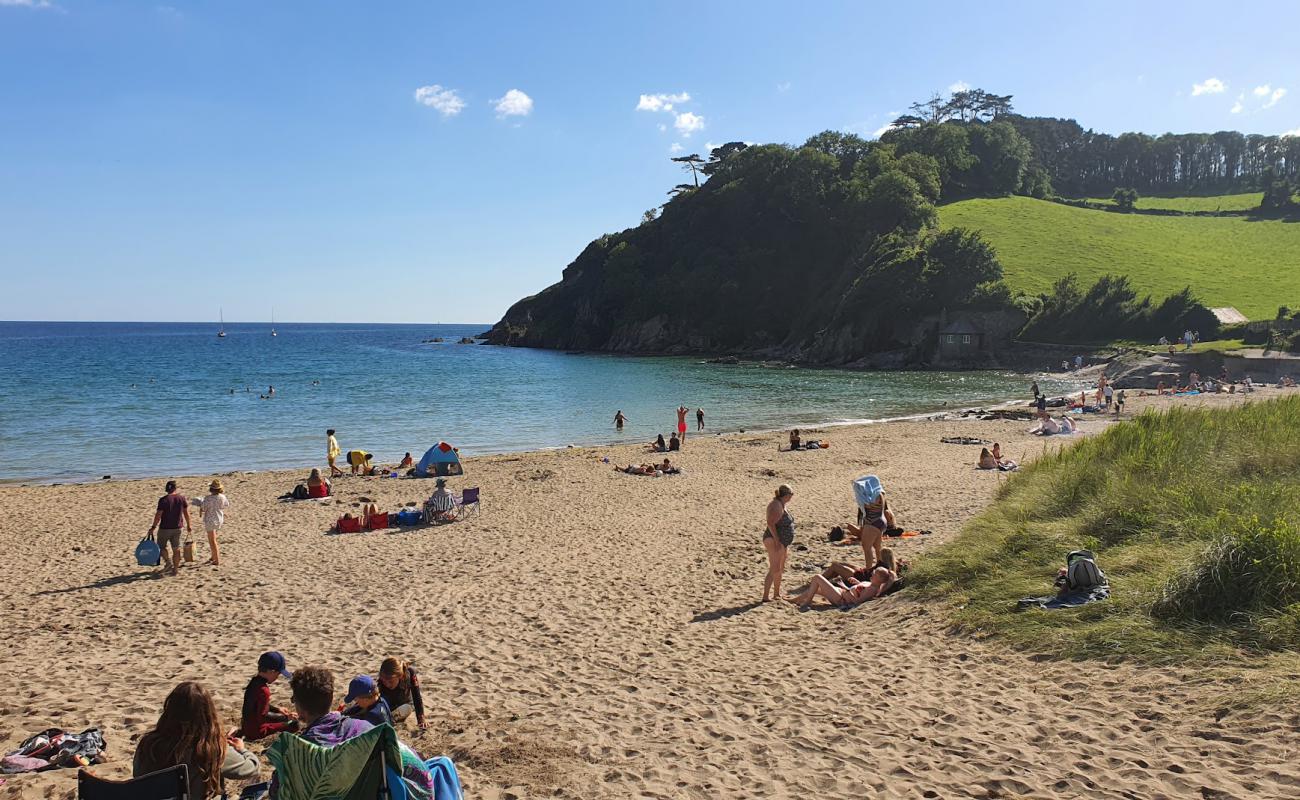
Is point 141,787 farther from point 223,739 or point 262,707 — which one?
point 262,707

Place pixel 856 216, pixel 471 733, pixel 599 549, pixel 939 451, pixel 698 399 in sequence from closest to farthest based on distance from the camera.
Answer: pixel 471 733 → pixel 599 549 → pixel 939 451 → pixel 698 399 → pixel 856 216

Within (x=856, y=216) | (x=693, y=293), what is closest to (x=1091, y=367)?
(x=856, y=216)

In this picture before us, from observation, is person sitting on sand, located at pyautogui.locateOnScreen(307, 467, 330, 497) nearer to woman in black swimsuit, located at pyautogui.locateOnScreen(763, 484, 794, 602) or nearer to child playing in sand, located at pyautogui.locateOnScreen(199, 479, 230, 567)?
child playing in sand, located at pyautogui.locateOnScreen(199, 479, 230, 567)

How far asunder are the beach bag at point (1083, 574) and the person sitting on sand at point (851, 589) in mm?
2340

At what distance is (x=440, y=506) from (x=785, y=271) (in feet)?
255

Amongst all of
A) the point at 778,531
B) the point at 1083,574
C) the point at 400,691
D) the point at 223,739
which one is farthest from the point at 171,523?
the point at 1083,574

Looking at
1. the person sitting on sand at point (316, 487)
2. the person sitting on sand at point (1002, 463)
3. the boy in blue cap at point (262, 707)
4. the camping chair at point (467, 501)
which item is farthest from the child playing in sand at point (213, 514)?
the person sitting on sand at point (1002, 463)

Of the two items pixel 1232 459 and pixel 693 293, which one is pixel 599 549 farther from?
pixel 693 293

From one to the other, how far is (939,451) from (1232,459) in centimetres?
1381

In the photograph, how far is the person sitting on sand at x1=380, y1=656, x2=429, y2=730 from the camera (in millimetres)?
6578

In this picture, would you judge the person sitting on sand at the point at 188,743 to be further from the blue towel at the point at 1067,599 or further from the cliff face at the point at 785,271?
the cliff face at the point at 785,271

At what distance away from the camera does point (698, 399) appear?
146 ft

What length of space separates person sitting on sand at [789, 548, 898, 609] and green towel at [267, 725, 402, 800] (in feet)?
23.6

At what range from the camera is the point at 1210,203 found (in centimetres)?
10281
